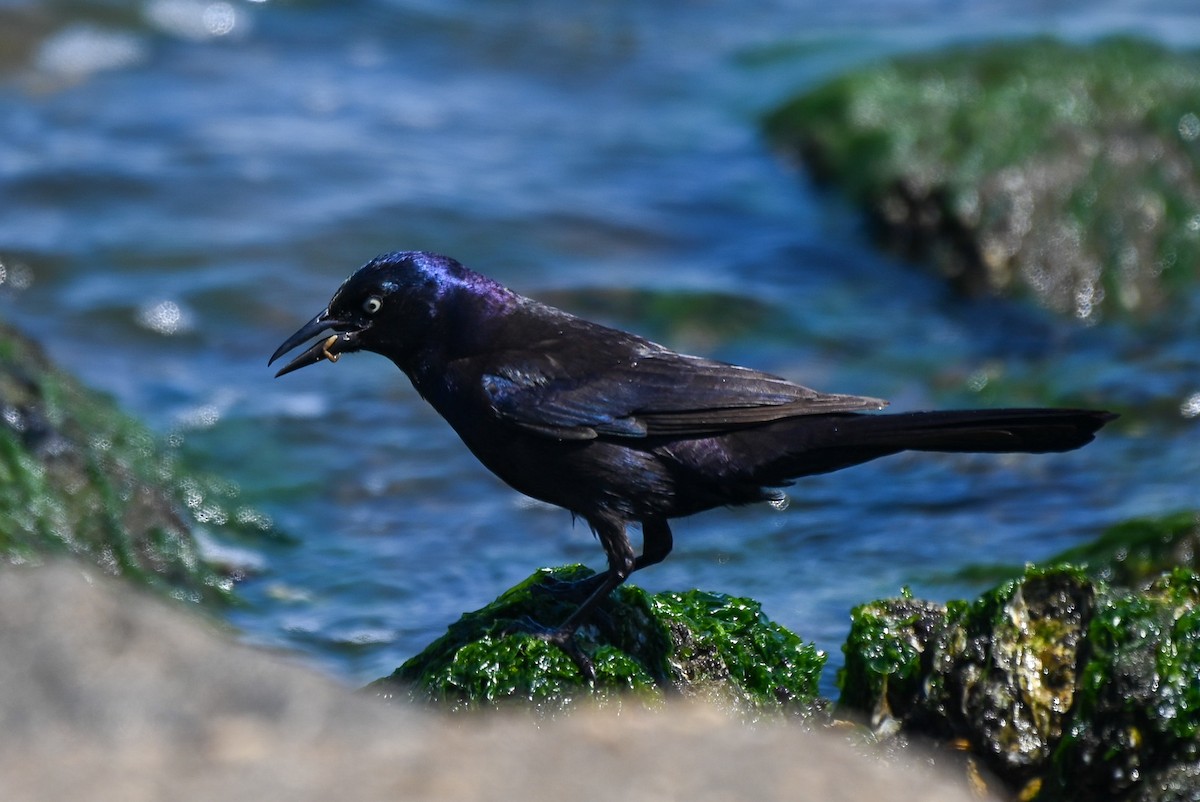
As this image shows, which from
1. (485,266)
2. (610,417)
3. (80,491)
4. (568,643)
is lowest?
(80,491)

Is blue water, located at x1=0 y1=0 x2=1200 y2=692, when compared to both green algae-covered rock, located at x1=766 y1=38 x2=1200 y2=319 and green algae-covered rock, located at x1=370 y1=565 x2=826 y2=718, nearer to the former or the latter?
green algae-covered rock, located at x1=766 y1=38 x2=1200 y2=319

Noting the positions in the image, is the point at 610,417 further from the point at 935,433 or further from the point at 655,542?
the point at 935,433

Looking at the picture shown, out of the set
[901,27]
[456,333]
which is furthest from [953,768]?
[901,27]

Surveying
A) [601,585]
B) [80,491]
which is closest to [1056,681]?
[601,585]

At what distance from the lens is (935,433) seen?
14.9 feet

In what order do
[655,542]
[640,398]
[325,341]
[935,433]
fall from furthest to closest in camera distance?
[325,341]
[655,542]
[640,398]
[935,433]

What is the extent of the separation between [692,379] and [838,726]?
119cm

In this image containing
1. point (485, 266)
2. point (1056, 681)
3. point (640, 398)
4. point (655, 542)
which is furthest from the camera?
point (485, 266)

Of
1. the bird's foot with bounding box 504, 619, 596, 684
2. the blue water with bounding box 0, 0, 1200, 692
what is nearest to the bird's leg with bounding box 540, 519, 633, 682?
the bird's foot with bounding box 504, 619, 596, 684

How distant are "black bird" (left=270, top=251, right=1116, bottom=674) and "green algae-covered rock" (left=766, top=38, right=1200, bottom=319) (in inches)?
204

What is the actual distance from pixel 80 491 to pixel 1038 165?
21.7 ft

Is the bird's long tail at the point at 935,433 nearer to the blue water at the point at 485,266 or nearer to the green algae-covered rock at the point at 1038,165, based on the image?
the blue water at the point at 485,266

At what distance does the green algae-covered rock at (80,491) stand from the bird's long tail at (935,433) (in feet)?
9.53

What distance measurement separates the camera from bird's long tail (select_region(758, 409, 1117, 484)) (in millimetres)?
4469
